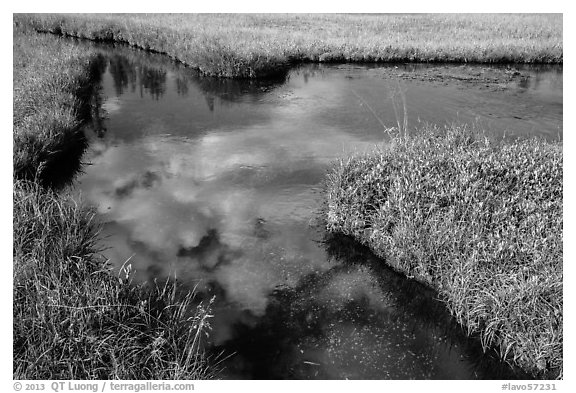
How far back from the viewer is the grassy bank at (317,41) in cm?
2283

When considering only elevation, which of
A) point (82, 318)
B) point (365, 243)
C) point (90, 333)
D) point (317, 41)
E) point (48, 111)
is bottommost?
point (365, 243)

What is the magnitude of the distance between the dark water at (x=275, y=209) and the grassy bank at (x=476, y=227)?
40cm

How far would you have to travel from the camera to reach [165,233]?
9.50 m

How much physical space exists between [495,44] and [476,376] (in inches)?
997

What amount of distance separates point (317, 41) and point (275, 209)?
20.3m

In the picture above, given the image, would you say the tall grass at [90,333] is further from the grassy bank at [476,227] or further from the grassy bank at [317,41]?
the grassy bank at [317,41]

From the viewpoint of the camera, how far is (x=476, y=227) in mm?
8094

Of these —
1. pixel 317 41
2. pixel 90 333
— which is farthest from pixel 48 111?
pixel 317 41

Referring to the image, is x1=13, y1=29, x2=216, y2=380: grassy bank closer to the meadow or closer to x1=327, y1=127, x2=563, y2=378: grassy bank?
the meadow

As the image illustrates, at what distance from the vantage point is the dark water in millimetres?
6641

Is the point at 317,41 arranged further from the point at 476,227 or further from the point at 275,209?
the point at 476,227

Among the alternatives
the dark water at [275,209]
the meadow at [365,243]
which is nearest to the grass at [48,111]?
the meadow at [365,243]

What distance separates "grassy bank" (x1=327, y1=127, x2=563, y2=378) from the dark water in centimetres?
40

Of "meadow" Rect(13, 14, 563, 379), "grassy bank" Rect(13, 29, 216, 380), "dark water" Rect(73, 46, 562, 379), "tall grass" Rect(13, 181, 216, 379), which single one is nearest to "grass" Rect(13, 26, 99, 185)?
"meadow" Rect(13, 14, 563, 379)
